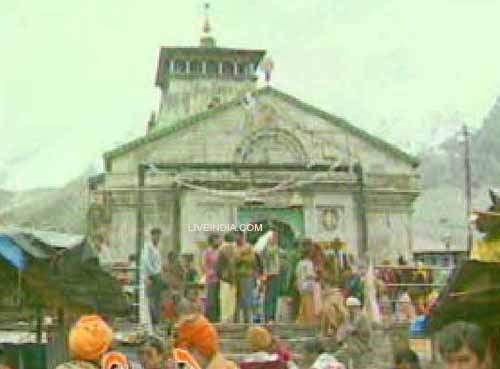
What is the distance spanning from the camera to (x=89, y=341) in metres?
4.83

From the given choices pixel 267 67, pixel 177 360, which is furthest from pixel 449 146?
pixel 177 360

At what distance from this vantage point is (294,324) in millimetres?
14828

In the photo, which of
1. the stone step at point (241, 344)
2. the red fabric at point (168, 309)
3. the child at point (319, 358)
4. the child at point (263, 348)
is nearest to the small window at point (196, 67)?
the red fabric at point (168, 309)

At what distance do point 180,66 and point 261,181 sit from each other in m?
14.6

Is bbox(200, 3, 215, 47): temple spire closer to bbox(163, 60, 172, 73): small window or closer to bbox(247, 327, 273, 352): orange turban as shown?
bbox(163, 60, 172, 73): small window

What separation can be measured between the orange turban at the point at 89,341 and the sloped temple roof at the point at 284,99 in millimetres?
22268

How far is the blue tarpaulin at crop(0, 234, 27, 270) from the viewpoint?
697 cm

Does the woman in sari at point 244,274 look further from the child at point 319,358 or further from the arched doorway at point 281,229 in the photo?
the arched doorway at point 281,229

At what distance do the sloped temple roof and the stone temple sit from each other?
0.10 feet

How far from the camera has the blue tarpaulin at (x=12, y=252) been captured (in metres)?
6.97

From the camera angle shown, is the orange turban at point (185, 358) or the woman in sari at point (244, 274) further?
the woman in sari at point (244, 274)

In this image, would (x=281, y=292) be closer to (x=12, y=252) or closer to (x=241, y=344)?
(x=241, y=344)

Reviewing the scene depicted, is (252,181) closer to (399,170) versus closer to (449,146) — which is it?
(399,170)

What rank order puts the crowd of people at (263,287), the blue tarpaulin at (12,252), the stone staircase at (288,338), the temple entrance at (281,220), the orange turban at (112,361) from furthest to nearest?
the temple entrance at (281,220)
the crowd of people at (263,287)
the stone staircase at (288,338)
the blue tarpaulin at (12,252)
the orange turban at (112,361)
